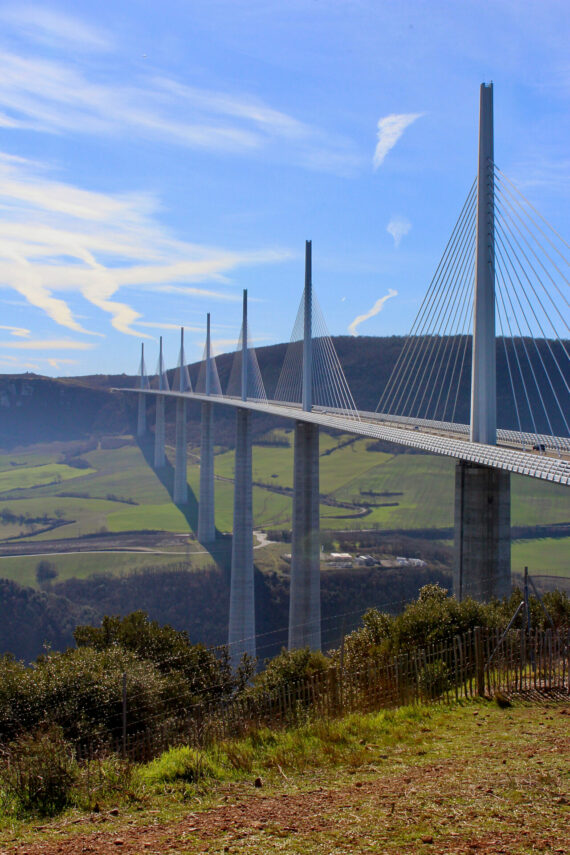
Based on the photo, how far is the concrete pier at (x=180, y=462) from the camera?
78562mm

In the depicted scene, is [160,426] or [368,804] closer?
[368,804]

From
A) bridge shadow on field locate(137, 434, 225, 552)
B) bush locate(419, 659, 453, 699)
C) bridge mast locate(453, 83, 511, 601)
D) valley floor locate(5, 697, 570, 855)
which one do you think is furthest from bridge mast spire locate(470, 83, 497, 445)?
bridge shadow on field locate(137, 434, 225, 552)

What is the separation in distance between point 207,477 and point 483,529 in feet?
152

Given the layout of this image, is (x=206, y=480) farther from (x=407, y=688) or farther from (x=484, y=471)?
(x=407, y=688)

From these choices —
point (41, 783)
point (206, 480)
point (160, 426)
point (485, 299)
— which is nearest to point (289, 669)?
point (41, 783)

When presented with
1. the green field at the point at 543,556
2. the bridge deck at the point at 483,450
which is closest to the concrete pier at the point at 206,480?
the green field at the point at 543,556

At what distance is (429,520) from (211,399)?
32.5 m

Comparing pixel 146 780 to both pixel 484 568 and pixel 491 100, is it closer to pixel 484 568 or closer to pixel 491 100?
pixel 484 568

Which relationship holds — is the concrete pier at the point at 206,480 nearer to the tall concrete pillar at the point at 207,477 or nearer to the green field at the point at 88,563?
the tall concrete pillar at the point at 207,477

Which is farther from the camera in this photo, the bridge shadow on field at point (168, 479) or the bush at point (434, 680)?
the bridge shadow on field at point (168, 479)

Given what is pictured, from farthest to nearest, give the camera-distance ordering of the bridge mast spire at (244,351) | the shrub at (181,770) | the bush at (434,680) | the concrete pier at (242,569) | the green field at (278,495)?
1. the green field at (278,495)
2. the bridge mast spire at (244,351)
3. the concrete pier at (242,569)
4. the bush at (434,680)
5. the shrub at (181,770)

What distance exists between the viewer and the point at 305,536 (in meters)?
32.9

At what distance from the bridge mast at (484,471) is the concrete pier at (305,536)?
15.6 metres

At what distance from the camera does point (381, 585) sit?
52469 millimetres
